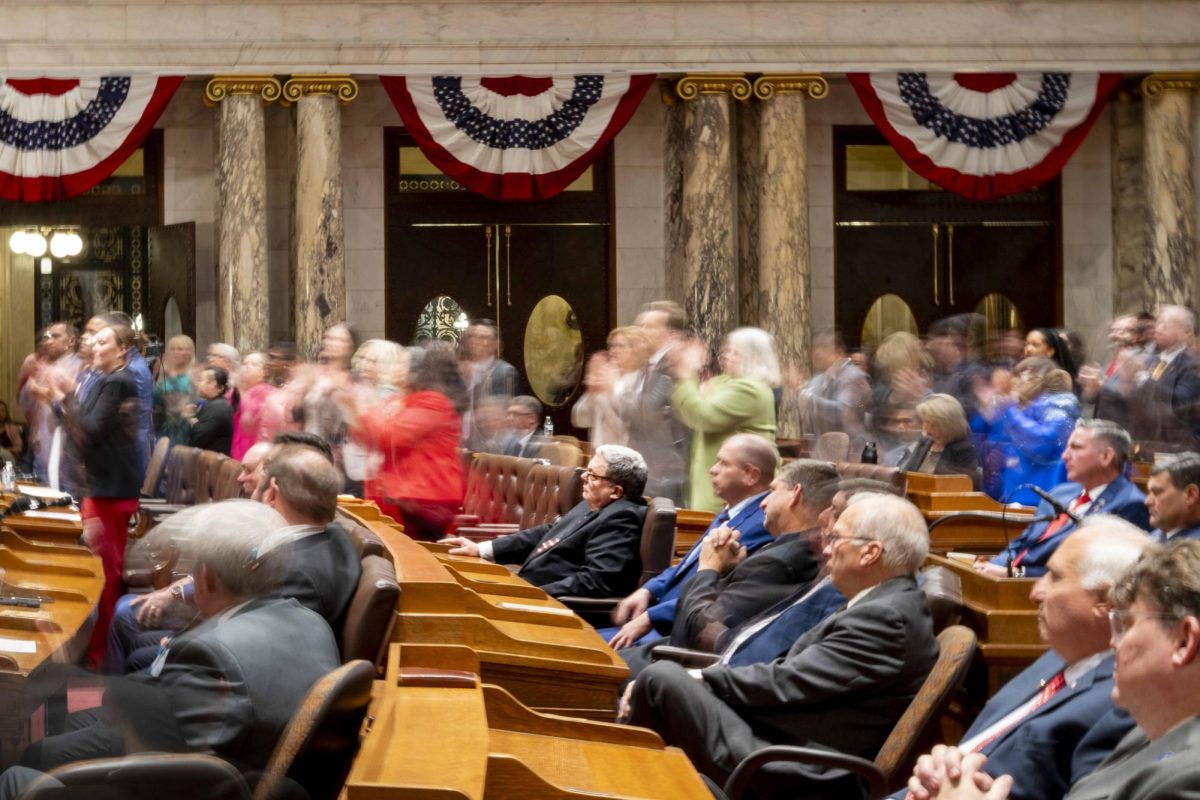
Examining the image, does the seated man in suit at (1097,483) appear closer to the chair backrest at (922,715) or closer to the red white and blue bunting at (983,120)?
the chair backrest at (922,715)

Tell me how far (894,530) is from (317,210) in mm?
12746

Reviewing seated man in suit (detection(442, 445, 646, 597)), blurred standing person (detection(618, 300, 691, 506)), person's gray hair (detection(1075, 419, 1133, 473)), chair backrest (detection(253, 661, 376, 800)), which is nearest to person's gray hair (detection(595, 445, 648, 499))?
seated man in suit (detection(442, 445, 646, 597))

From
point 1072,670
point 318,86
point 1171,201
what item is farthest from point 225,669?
point 1171,201

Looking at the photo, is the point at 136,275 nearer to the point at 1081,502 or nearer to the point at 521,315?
the point at 521,315

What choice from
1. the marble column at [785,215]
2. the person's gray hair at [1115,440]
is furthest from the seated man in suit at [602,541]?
the marble column at [785,215]

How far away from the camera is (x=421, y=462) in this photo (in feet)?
28.6

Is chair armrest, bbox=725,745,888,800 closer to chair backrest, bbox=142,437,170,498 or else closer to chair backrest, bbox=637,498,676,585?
chair backrest, bbox=637,498,676,585

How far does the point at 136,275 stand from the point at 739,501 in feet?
51.8

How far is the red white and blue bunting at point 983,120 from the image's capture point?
56.7ft

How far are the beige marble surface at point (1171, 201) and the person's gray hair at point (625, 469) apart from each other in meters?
11.6

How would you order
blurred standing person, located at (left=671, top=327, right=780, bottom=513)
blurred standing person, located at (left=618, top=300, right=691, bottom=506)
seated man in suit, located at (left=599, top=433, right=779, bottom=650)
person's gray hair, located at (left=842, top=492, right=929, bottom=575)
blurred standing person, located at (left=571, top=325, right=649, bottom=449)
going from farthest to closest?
blurred standing person, located at (left=571, top=325, right=649, bottom=449)
blurred standing person, located at (left=618, top=300, right=691, bottom=506)
blurred standing person, located at (left=671, top=327, right=780, bottom=513)
seated man in suit, located at (left=599, top=433, right=779, bottom=650)
person's gray hair, located at (left=842, top=492, right=929, bottom=575)

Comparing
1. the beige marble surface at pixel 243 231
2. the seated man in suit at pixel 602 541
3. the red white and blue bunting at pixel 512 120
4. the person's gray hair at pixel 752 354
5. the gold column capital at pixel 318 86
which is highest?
the gold column capital at pixel 318 86

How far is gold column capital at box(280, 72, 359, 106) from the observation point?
16.9m

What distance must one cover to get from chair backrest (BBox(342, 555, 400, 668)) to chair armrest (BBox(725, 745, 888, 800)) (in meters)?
1.09
